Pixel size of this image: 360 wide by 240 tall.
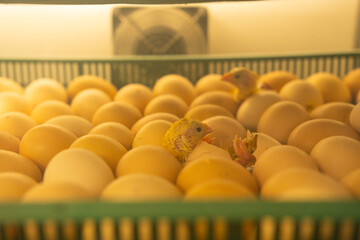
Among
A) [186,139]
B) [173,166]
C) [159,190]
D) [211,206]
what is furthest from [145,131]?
[211,206]

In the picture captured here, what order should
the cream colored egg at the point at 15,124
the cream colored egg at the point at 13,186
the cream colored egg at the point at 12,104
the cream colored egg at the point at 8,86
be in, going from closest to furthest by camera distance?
the cream colored egg at the point at 13,186 → the cream colored egg at the point at 15,124 → the cream colored egg at the point at 12,104 → the cream colored egg at the point at 8,86

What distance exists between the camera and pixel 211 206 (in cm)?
49

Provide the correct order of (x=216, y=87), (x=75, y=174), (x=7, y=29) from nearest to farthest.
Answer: (x=75, y=174)
(x=216, y=87)
(x=7, y=29)

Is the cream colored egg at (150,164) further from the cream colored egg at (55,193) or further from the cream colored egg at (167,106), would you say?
the cream colored egg at (167,106)

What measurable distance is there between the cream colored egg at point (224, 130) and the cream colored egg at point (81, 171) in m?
0.38

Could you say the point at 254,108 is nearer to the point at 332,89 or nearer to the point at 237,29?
the point at 332,89

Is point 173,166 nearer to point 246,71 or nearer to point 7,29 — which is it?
point 246,71

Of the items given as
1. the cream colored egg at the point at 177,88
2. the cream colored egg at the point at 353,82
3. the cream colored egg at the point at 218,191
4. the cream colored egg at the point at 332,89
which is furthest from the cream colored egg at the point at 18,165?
the cream colored egg at the point at 353,82

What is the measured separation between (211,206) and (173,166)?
14.9 inches

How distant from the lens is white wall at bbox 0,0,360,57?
228 cm

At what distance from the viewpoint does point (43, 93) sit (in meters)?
1.60

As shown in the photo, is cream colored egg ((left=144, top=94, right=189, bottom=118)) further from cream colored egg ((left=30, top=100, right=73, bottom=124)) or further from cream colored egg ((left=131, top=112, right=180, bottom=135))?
cream colored egg ((left=30, top=100, right=73, bottom=124))


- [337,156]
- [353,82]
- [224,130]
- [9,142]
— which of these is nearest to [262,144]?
[224,130]

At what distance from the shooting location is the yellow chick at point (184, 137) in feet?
3.32
